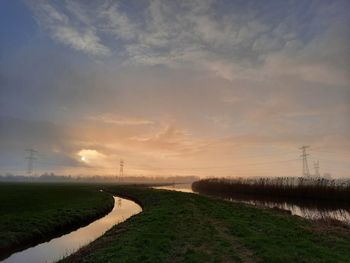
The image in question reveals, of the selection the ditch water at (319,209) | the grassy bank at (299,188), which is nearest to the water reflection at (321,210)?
the ditch water at (319,209)

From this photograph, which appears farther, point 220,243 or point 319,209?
point 319,209

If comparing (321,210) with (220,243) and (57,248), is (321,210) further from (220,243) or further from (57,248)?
(57,248)

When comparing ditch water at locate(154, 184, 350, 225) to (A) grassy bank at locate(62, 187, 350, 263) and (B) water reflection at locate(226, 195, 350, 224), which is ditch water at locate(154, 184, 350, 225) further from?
(A) grassy bank at locate(62, 187, 350, 263)

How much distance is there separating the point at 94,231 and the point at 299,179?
45349 millimetres

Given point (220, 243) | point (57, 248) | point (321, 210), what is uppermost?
point (321, 210)

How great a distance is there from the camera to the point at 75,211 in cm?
3844

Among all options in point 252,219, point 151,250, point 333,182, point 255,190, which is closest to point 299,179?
point 333,182

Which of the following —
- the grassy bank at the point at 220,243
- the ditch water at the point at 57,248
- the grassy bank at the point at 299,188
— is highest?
the grassy bank at the point at 299,188

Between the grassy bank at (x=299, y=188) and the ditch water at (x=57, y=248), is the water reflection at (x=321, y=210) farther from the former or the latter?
the ditch water at (x=57, y=248)

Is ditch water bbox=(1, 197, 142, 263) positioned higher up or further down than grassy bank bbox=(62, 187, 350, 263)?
further down

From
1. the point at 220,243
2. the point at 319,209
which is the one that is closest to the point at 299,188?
the point at 319,209

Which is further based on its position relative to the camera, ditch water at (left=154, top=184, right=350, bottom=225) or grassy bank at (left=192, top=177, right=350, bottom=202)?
grassy bank at (left=192, top=177, right=350, bottom=202)

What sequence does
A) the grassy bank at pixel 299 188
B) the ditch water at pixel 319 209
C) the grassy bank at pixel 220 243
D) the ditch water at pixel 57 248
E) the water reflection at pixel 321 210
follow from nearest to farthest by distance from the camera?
the grassy bank at pixel 220 243, the ditch water at pixel 57 248, the water reflection at pixel 321 210, the ditch water at pixel 319 209, the grassy bank at pixel 299 188

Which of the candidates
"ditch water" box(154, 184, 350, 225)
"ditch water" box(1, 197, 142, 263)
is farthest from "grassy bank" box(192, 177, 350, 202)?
"ditch water" box(1, 197, 142, 263)
